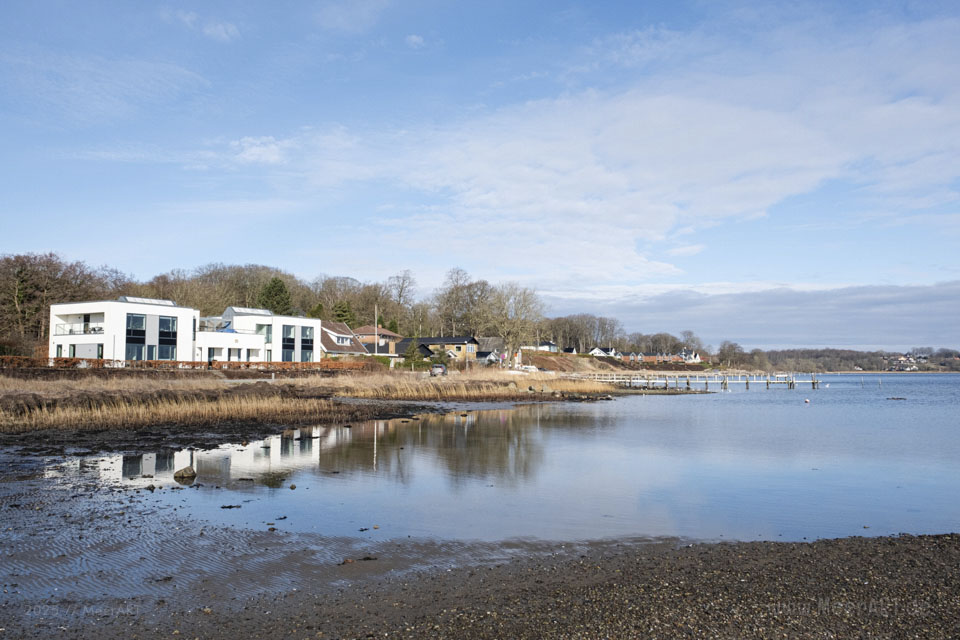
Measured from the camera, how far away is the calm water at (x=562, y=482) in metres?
12.0

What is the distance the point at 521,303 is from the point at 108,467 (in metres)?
72.9

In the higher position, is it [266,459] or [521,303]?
[521,303]

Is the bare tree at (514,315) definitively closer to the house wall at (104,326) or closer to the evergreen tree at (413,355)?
the evergreen tree at (413,355)

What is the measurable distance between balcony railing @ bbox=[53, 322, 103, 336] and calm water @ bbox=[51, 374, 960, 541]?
35.9 meters

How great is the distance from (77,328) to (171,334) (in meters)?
7.15

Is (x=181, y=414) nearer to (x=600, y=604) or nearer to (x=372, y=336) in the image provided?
(x=600, y=604)

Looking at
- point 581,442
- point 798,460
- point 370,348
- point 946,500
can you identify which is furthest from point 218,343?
point 946,500

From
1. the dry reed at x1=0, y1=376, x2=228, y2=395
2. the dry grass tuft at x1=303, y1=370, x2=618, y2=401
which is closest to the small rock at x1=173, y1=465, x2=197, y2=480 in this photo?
the dry reed at x1=0, y1=376, x2=228, y2=395

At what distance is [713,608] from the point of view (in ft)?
24.0

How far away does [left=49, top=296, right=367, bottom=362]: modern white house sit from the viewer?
52719 mm

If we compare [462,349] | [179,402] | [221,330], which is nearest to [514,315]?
[462,349]

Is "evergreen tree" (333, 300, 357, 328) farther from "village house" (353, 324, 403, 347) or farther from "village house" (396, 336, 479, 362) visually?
"village house" (396, 336, 479, 362)

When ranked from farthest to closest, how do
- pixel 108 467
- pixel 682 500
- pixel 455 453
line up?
pixel 455 453 < pixel 108 467 < pixel 682 500

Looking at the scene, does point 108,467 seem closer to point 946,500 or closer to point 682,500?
point 682,500
